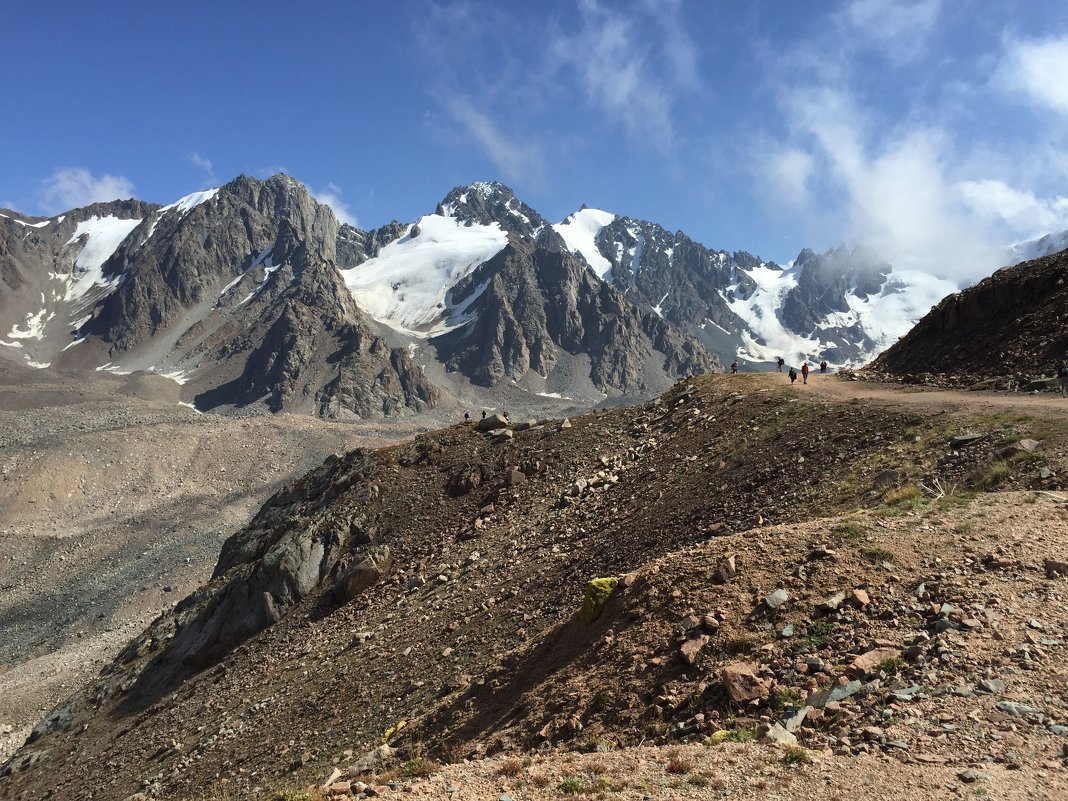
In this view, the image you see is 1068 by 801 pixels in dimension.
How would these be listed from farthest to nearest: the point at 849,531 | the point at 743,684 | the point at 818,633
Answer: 1. the point at 849,531
2. the point at 818,633
3. the point at 743,684

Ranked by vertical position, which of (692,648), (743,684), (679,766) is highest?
(692,648)

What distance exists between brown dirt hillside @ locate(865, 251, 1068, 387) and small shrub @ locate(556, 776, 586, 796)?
2328 centimetres

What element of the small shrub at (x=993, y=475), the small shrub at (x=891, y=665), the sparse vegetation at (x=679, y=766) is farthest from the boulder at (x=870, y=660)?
the small shrub at (x=993, y=475)

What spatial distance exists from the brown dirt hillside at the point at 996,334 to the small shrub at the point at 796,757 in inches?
850

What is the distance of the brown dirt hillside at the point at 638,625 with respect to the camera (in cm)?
861

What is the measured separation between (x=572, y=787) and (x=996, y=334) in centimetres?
2880

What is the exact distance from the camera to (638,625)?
12023 millimetres

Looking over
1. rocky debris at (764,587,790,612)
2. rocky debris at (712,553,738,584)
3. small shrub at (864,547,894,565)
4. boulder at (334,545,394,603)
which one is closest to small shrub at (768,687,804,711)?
rocky debris at (764,587,790,612)

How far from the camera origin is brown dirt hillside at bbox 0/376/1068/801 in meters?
8.61

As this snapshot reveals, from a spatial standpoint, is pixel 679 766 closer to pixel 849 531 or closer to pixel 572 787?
pixel 572 787

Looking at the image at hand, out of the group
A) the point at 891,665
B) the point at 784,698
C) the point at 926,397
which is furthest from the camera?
the point at 926,397

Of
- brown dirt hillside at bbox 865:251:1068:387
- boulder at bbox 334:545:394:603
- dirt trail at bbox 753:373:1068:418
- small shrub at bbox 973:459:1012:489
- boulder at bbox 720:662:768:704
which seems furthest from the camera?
boulder at bbox 334:545:394:603

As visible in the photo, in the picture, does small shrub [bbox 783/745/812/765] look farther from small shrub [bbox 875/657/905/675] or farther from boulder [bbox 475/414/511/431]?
boulder [bbox 475/414/511/431]

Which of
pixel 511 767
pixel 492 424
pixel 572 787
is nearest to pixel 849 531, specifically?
pixel 572 787
